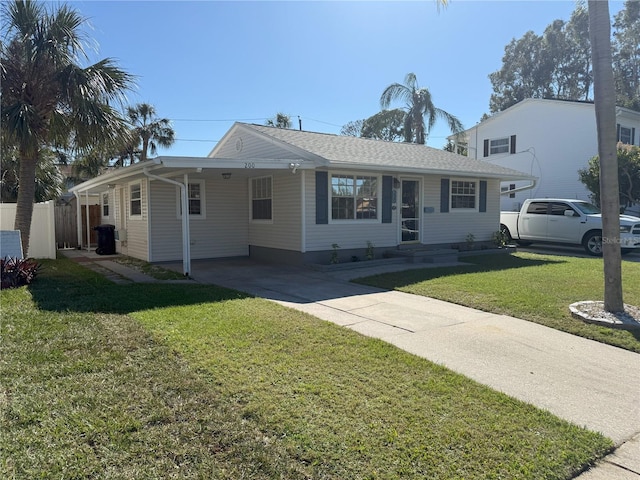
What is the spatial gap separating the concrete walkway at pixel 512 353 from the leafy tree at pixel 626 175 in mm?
14458

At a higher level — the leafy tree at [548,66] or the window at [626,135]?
the leafy tree at [548,66]

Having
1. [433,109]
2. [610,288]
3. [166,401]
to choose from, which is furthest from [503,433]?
[433,109]

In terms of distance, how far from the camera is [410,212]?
13461mm

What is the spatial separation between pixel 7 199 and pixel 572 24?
140 feet

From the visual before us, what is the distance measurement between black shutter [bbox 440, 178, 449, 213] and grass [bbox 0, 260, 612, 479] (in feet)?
31.8

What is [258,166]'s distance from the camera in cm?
1009

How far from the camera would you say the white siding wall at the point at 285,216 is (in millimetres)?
11367

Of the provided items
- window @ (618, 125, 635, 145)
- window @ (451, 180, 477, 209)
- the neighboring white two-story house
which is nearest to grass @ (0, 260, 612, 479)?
window @ (451, 180, 477, 209)

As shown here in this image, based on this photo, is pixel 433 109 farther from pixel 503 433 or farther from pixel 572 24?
Answer: pixel 503 433

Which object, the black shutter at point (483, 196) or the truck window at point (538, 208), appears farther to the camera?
the truck window at point (538, 208)

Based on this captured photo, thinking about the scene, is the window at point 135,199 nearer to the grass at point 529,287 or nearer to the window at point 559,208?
the grass at point 529,287

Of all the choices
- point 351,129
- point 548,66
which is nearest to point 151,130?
point 351,129

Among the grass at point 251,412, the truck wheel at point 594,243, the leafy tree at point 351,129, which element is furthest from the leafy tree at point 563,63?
the grass at point 251,412

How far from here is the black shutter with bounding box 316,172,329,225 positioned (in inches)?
447
